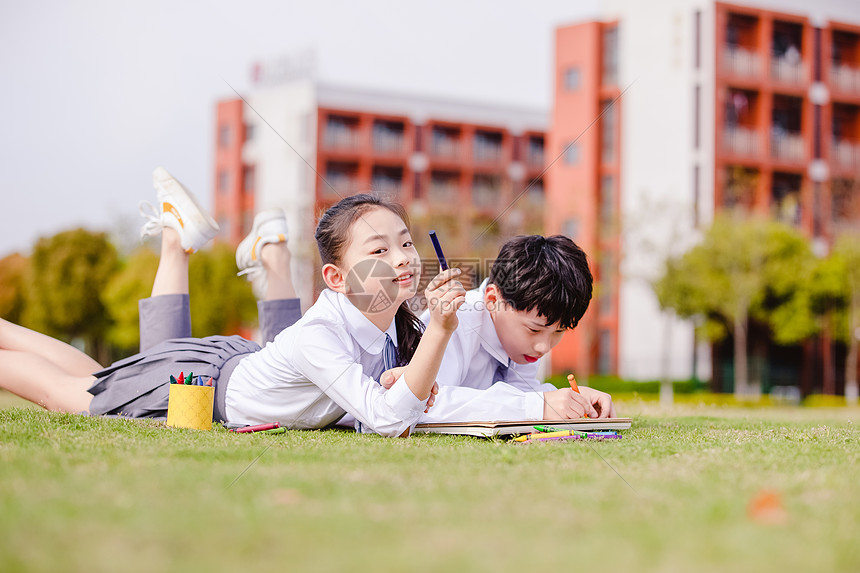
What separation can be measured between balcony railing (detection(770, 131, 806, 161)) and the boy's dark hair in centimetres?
2313

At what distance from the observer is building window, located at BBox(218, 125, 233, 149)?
36.9 meters

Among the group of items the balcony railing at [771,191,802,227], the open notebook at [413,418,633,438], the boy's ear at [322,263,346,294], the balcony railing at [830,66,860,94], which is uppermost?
the balcony railing at [830,66,860,94]

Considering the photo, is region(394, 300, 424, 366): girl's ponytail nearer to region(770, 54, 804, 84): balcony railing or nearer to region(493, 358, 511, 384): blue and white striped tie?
region(493, 358, 511, 384): blue and white striped tie

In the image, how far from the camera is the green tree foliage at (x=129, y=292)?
1032 inches

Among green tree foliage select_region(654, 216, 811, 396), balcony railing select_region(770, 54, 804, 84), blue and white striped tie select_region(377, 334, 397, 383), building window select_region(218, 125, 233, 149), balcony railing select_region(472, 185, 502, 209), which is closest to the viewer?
blue and white striped tie select_region(377, 334, 397, 383)

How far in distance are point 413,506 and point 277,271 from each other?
123 inches

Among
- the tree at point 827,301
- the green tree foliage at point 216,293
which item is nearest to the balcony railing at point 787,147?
the tree at point 827,301

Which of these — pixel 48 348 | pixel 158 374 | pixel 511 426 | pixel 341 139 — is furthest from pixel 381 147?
pixel 511 426

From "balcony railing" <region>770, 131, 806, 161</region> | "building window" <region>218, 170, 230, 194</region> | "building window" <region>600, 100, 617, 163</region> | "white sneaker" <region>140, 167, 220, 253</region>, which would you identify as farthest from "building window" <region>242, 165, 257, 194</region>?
"white sneaker" <region>140, 167, 220, 253</region>

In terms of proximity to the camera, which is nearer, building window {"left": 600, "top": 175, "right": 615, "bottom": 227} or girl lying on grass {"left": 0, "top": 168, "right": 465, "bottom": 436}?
girl lying on grass {"left": 0, "top": 168, "right": 465, "bottom": 436}

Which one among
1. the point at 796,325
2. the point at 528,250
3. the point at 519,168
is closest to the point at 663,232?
the point at 796,325

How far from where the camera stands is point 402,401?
3.09 meters

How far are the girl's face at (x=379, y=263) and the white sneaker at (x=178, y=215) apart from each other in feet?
4.94

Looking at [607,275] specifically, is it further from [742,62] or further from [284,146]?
[284,146]
